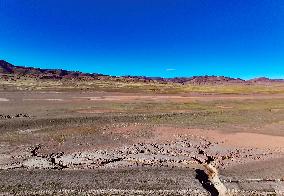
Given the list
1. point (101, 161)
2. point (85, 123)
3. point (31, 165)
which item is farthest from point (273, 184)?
point (85, 123)

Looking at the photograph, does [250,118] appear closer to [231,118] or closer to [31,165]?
[231,118]

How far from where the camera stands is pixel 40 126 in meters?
23.0

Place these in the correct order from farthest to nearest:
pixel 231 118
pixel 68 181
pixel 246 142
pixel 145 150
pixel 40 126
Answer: pixel 231 118
pixel 40 126
pixel 246 142
pixel 145 150
pixel 68 181

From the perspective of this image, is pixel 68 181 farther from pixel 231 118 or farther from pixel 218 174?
pixel 231 118

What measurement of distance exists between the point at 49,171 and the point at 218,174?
16.6 ft

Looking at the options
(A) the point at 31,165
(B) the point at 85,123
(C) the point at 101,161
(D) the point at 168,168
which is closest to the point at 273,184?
(D) the point at 168,168

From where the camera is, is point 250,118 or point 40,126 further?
point 250,118

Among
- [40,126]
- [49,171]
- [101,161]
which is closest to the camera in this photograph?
[49,171]

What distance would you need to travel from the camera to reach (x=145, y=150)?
16453 millimetres

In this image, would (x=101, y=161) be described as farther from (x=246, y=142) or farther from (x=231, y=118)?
(x=231, y=118)

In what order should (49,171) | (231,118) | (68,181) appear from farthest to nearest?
(231,118) < (49,171) < (68,181)

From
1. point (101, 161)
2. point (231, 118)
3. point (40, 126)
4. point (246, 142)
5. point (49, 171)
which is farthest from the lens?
point (231, 118)

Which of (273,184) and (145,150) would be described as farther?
(145,150)

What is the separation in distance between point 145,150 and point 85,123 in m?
8.63
